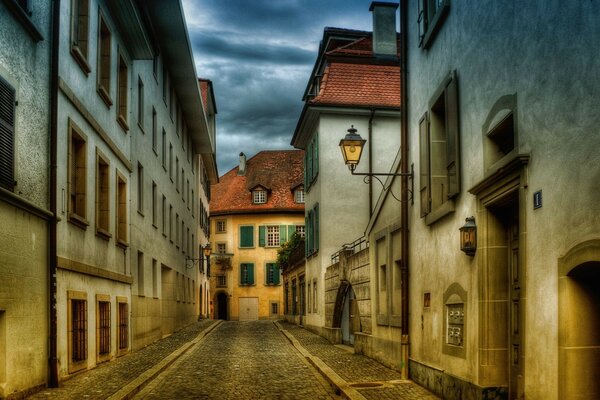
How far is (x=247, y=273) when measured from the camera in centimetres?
6431

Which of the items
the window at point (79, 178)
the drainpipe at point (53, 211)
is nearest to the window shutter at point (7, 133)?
the drainpipe at point (53, 211)

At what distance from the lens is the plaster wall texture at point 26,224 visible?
36.1 ft

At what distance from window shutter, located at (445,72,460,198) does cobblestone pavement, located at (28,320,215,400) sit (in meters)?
6.06

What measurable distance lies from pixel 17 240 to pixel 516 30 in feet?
24.0

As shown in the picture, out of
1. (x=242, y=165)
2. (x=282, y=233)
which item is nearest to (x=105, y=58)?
(x=282, y=233)

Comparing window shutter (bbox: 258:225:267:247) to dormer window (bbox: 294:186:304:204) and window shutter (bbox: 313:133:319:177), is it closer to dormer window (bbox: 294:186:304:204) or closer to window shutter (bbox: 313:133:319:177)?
dormer window (bbox: 294:186:304:204)

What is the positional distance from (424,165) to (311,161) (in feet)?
66.5

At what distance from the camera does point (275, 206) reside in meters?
64.1

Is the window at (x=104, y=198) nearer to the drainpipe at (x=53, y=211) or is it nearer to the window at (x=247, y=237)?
the drainpipe at (x=53, y=211)

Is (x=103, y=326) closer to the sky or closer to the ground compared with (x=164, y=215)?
closer to the ground

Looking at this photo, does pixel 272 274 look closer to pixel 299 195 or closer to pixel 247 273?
pixel 247 273

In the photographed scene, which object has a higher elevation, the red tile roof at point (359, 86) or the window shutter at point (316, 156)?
the red tile roof at point (359, 86)

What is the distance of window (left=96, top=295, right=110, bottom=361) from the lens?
17.3 meters

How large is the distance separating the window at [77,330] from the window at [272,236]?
48263 mm
